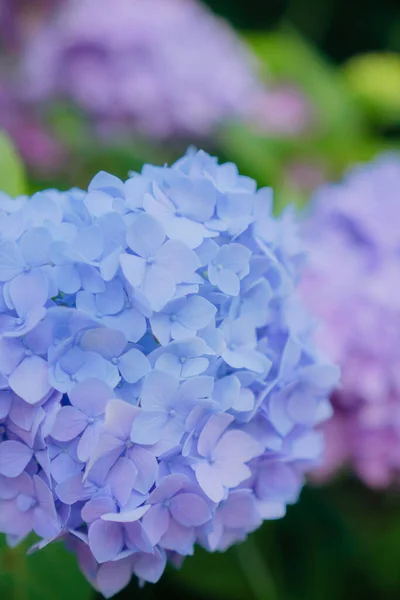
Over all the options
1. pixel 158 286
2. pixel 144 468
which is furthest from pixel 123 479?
pixel 158 286

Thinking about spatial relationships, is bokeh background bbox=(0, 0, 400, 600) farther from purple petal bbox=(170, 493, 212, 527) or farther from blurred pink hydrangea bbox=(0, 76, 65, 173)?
purple petal bbox=(170, 493, 212, 527)

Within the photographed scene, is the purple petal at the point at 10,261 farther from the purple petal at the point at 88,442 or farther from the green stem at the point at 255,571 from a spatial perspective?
the green stem at the point at 255,571

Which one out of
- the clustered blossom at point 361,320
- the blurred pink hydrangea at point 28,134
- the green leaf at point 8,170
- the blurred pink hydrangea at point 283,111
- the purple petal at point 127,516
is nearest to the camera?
the purple petal at point 127,516

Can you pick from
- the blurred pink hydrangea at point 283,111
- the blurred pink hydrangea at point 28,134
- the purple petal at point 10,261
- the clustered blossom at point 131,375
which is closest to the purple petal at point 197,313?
the clustered blossom at point 131,375

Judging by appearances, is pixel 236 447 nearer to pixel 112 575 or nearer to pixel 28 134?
pixel 112 575

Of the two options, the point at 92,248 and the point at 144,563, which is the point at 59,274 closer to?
the point at 92,248

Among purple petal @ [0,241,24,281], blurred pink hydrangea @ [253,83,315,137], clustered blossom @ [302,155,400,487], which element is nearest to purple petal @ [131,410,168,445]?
purple petal @ [0,241,24,281]
